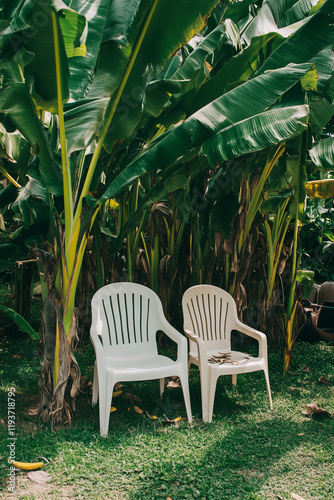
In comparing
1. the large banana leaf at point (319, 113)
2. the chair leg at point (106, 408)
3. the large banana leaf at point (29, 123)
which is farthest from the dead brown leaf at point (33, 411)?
the large banana leaf at point (319, 113)

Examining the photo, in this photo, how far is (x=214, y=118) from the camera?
144 inches

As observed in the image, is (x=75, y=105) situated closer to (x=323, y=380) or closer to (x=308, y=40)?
(x=308, y=40)

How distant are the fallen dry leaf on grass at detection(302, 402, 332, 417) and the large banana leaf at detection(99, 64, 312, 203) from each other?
8.29 feet

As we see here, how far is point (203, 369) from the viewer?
4102mm

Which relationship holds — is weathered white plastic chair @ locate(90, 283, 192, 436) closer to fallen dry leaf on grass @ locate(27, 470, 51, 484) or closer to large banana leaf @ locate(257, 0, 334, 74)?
fallen dry leaf on grass @ locate(27, 470, 51, 484)

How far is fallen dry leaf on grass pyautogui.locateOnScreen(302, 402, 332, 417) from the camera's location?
413 cm

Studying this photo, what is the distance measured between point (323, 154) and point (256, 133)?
1445 millimetres

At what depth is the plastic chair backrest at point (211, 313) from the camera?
4.88m

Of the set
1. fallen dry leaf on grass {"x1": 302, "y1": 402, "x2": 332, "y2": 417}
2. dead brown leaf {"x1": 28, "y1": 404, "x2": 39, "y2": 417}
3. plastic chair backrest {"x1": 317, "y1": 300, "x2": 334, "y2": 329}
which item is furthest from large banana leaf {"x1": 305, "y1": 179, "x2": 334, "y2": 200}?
dead brown leaf {"x1": 28, "y1": 404, "x2": 39, "y2": 417}

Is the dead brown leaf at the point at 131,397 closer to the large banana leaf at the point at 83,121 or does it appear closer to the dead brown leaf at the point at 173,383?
the dead brown leaf at the point at 173,383

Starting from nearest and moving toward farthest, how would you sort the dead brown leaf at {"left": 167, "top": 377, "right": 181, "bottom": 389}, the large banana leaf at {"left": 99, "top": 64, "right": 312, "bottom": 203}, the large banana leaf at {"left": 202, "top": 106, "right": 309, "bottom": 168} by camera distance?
the large banana leaf at {"left": 202, "top": 106, "right": 309, "bottom": 168} → the large banana leaf at {"left": 99, "top": 64, "right": 312, "bottom": 203} → the dead brown leaf at {"left": 167, "top": 377, "right": 181, "bottom": 389}

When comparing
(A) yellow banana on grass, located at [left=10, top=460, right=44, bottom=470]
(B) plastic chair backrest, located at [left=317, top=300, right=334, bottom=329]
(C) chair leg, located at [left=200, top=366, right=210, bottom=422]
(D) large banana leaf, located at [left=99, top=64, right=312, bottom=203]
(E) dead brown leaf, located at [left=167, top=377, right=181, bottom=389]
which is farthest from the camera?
(B) plastic chair backrest, located at [left=317, top=300, right=334, bottom=329]

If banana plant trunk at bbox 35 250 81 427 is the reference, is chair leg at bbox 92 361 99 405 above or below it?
below

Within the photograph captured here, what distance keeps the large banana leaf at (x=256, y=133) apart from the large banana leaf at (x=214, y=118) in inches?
3.5
